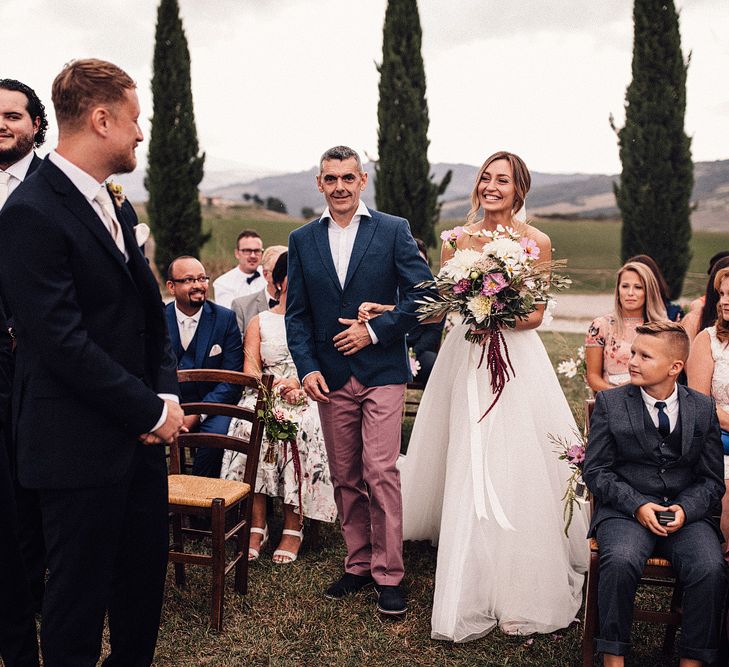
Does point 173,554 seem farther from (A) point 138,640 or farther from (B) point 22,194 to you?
(B) point 22,194

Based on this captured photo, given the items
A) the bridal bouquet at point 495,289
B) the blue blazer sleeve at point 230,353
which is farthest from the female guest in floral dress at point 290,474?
the bridal bouquet at point 495,289

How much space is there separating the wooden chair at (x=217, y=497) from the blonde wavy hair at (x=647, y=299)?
2.57m

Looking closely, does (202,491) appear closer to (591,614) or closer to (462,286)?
(462,286)

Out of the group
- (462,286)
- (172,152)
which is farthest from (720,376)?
(172,152)

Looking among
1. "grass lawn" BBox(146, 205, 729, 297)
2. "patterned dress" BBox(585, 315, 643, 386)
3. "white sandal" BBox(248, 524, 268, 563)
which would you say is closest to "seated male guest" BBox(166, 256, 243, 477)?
"white sandal" BBox(248, 524, 268, 563)

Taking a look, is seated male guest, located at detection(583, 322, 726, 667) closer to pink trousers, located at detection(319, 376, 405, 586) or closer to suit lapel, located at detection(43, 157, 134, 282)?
pink trousers, located at detection(319, 376, 405, 586)

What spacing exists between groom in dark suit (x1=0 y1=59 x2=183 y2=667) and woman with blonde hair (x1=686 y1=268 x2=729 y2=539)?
117 inches

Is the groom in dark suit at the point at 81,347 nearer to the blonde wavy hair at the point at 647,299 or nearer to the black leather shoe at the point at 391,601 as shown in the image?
the black leather shoe at the point at 391,601

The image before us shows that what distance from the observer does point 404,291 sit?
4258mm

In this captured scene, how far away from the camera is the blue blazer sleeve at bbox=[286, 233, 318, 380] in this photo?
4.26 metres

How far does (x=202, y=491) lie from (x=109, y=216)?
2111 millimetres

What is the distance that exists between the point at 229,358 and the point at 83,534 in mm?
3234

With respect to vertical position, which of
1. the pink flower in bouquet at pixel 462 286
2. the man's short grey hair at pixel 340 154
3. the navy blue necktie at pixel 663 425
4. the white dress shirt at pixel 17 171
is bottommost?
the navy blue necktie at pixel 663 425

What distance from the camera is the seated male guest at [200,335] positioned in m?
5.56
